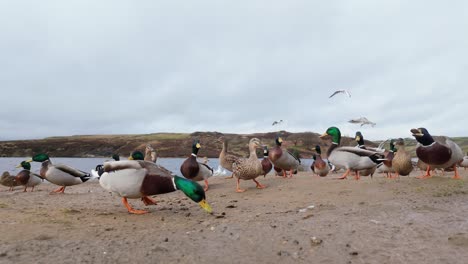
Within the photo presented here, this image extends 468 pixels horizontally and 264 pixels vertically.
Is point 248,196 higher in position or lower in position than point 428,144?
lower

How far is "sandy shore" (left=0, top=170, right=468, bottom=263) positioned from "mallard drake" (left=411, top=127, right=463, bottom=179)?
1.97 m

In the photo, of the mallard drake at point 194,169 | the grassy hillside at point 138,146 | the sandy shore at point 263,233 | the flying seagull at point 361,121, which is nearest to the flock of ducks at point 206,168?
the mallard drake at point 194,169

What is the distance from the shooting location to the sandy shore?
4.34m

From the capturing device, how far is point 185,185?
6.64m

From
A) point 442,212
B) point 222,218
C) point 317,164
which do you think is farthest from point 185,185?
point 317,164

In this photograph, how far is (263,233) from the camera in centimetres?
530

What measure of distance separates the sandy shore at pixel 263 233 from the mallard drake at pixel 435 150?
77.5 inches

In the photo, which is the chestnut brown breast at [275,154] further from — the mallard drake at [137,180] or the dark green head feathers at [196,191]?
the dark green head feathers at [196,191]

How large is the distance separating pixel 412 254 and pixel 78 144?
84.6m

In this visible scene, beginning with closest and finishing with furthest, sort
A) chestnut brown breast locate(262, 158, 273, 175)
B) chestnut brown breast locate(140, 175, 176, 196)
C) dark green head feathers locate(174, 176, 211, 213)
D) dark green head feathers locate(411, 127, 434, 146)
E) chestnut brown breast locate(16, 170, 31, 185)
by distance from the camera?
dark green head feathers locate(174, 176, 211, 213) < chestnut brown breast locate(140, 175, 176, 196) < dark green head feathers locate(411, 127, 434, 146) < chestnut brown breast locate(262, 158, 273, 175) < chestnut brown breast locate(16, 170, 31, 185)

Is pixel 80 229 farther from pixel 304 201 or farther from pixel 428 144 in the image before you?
pixel 428 144

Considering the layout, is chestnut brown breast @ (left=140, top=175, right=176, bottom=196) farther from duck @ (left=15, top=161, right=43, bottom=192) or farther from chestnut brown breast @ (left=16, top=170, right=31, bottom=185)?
chestnut brown breast @ (left=16, top=170, right=31, bottom=185)

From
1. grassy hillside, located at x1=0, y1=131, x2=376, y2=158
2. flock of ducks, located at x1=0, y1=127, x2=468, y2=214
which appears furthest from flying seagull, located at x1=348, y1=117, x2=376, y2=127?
grassy hillside, located at x1=0, y1=131, x2=376, y2=158

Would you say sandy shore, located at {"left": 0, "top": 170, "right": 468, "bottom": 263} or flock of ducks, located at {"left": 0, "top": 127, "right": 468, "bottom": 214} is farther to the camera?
flock of ducks, located at {"left": 0, "top": 127, "right": 468, "bottom": 214}
